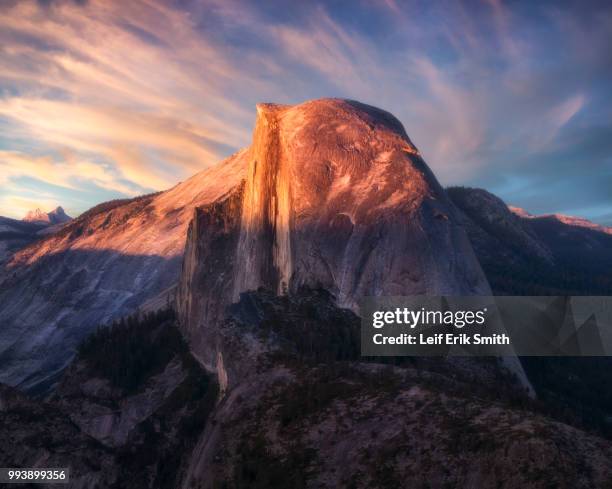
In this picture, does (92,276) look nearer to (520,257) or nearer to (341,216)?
(341,216)

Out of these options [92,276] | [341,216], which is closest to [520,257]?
[341,216]

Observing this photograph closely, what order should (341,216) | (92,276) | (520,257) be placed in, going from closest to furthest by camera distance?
(341,216)
(520,257)
(92,276)

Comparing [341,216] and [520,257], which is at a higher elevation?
[520,257]

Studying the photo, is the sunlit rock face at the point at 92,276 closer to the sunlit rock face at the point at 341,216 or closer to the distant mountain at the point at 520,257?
the sunlit rock face at the point at 341,216

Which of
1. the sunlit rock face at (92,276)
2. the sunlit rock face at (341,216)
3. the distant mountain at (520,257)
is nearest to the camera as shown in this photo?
the sunlit rock face at (341,216)

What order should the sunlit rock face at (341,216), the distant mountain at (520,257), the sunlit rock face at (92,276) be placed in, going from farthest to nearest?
the sunlit rock face at (92,276)
the distant mountain at (520,257)
the sunlit rock face at (341,216)

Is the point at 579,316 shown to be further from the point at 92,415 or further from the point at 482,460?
the point at 92,415

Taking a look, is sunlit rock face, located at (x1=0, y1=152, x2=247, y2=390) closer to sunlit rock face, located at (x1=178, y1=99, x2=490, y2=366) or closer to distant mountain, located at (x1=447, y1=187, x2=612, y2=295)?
sunlit rock face, located at (x1=178, y1=99, x2=490, y2=366)

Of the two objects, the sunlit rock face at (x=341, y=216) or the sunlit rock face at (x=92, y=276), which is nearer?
the sunlit rock face at (x=341, y=216)

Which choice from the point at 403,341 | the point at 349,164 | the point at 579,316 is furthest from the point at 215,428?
the point at 579,316

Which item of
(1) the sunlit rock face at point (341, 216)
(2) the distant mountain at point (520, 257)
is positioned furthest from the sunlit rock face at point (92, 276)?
(2) the distant mountain at point (520, 257)
